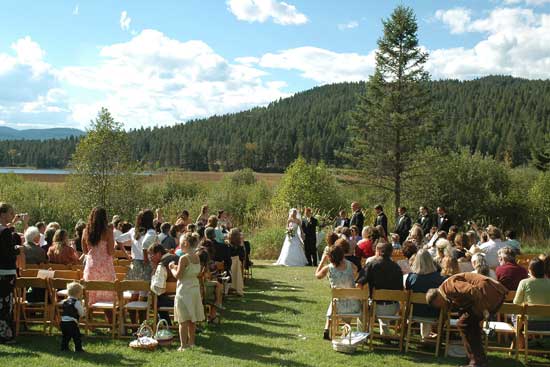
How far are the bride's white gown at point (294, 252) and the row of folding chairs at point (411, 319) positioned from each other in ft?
29.8

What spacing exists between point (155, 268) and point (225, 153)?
11272cm

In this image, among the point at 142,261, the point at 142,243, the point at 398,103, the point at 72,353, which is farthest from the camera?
the point at 398,103

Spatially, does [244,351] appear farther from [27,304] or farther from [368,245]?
[368,245]

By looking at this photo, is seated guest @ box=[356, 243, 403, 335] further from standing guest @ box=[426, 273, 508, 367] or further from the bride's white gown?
the bride's white gown

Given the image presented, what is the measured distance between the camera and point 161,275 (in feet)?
24.4

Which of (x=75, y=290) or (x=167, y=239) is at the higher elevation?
(x=167, y=239)

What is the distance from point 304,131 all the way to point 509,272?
370ft

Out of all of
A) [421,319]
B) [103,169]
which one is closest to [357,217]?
[421,319]

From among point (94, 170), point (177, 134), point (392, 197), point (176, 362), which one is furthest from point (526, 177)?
point (177, 134)

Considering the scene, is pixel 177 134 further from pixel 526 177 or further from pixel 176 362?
pixel 176 362

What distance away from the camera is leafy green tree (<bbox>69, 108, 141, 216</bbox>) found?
24.1 meters

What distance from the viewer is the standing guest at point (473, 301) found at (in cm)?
624

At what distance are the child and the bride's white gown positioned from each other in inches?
410

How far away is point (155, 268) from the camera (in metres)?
8.03
